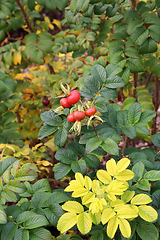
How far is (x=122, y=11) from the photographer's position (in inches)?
48.6

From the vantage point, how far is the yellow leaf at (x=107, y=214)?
54 cm

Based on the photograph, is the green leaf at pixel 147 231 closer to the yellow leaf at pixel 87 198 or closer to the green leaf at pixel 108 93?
the yellow leaf at pixel 87 198

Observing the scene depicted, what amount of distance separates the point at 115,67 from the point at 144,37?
261mm

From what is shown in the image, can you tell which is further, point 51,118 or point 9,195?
point 51,118

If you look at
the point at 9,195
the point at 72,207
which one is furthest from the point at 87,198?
the point at 9,195

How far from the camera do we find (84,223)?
0.58m

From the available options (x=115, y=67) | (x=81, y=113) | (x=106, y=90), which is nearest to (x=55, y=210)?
(x=81, y=113)

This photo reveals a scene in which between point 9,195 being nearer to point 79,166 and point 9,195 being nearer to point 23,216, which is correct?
point 23,216

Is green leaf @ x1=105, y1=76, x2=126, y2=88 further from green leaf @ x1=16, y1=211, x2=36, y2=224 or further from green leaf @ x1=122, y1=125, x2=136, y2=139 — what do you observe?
green leaf @ x1=16, y1=211, x2=36, y2=224

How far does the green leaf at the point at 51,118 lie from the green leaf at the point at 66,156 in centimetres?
11

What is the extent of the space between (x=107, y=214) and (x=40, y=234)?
25 centimetres

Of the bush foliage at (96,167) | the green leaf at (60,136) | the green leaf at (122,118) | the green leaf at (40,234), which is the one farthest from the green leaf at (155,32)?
the green leaf at (40,234)

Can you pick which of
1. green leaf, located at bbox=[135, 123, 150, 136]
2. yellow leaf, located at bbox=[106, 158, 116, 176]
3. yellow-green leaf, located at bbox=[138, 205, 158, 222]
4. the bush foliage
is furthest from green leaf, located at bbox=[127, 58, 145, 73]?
yellow-green leaf, located at bbox=[138, 205, 158, 222]

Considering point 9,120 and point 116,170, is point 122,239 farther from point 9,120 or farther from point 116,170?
point 9,120
